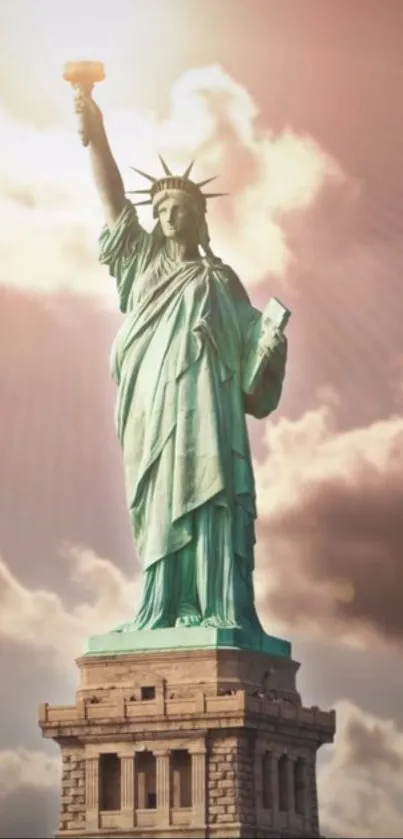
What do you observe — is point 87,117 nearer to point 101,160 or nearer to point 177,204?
point 101,160

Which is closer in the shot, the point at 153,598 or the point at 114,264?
the point at 153,598

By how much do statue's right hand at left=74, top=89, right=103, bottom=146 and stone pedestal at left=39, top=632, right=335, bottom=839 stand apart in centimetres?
1106

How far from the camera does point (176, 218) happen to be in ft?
151

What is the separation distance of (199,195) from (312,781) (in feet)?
41.0

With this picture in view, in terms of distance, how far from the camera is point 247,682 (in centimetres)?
4250

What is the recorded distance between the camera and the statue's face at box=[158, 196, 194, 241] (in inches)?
1813

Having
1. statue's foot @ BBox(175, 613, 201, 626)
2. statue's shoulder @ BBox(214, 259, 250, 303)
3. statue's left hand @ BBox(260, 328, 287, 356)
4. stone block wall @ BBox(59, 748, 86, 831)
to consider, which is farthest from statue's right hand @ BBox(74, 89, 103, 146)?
stone block wall @ BBox(59, 748, 86, 831)

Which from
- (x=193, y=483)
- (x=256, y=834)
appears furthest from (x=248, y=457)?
(x=256, y=834)

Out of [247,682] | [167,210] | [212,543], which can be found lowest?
[247,682]

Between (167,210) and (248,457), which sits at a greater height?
(167,210)

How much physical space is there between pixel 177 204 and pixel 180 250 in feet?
3.27

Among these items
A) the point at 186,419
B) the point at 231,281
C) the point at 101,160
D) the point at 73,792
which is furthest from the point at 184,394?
the point at 73,792

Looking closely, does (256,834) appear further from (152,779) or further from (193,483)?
(193,483)

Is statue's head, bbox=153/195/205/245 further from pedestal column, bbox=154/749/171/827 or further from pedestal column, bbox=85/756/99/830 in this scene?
pedestal column, bbox=85/756/99/830
